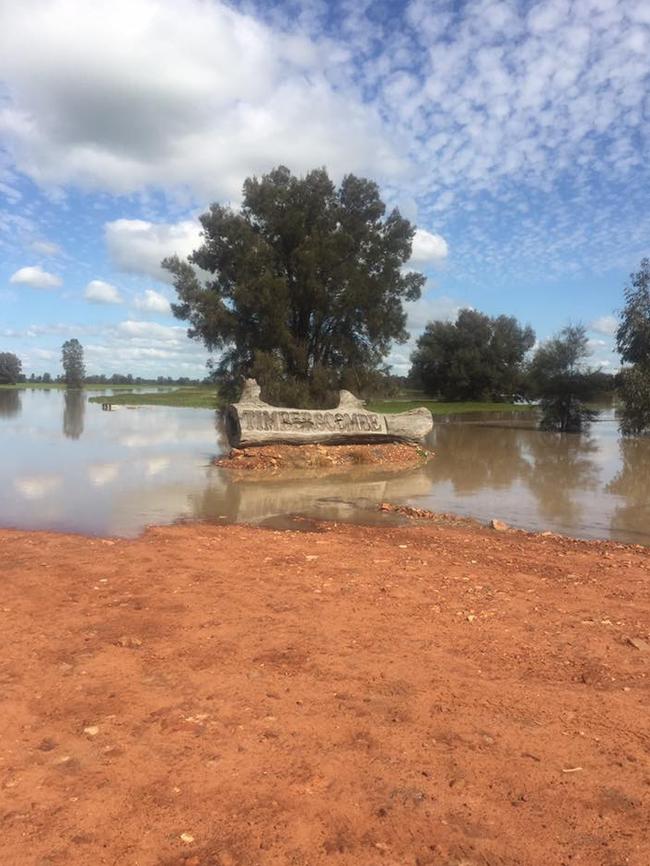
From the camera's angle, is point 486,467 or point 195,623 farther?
point 486,467

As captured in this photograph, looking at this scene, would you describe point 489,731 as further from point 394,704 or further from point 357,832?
point 357,832

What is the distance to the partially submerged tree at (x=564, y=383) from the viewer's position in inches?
1229

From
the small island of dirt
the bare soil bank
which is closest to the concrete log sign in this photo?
A: the small island of dirt

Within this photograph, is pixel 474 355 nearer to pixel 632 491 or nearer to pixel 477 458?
pixel 477 458

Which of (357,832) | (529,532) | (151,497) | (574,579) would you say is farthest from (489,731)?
(151,497)

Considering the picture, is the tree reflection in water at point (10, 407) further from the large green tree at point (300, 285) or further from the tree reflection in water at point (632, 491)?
the tree reflection in water at point (632, 491)

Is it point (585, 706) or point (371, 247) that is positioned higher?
point (371, 247)

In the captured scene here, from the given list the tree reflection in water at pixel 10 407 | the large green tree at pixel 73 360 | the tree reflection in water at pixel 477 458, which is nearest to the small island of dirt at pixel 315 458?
the tree reflection in water at pixel 477 458

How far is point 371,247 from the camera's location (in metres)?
26.9

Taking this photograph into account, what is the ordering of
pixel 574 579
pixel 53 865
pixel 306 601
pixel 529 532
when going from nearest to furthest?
pixel 53 865 → pixel 306 601 → pixel 574 579 → pixel 529 532

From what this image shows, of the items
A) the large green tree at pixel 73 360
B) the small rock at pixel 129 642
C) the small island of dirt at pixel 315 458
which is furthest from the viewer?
the large green tree at pixel 73 360

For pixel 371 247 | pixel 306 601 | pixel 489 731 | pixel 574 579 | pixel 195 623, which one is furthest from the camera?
pixel 371 247

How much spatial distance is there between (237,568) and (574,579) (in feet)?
11.2

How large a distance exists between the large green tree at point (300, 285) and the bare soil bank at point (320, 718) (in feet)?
59.6
